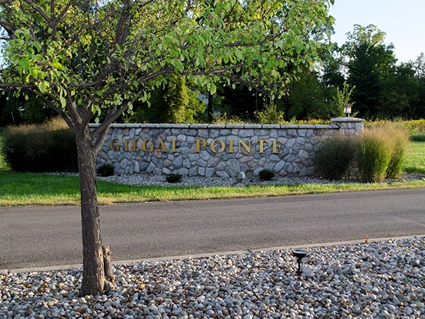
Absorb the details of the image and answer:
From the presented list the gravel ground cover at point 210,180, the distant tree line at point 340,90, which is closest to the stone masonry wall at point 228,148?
the gravel ground cover at point 210,180

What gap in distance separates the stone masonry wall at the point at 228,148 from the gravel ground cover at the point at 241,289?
9943mm

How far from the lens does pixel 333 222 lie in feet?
Answer: 29.6

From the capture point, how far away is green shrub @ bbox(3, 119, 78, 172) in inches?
703

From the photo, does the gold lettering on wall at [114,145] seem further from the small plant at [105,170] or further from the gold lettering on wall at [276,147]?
the gold lettering on wall at [276,147]

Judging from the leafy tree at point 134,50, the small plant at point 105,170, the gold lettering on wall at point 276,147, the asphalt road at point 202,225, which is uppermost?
the leafy tree at point 134,50

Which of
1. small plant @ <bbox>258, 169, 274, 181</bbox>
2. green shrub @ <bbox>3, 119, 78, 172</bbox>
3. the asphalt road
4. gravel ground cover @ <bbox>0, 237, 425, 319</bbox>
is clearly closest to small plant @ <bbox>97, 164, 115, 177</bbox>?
green shrub @ <bbox>3, 119, 78, 172</bbox>

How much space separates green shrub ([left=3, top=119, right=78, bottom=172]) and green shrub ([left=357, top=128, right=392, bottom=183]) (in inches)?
391

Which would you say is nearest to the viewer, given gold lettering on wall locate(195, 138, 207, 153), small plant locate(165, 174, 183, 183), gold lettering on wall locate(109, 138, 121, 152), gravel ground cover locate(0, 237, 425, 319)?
gravel ground cover locate(0, 237, 425, 319)

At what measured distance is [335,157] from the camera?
15.7m

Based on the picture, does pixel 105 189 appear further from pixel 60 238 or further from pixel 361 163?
pixel 361 163

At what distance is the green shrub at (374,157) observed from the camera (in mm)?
15266

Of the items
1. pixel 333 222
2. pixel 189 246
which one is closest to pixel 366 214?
pixel 333 222

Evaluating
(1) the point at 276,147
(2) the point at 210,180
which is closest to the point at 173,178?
(2) the point at 210,180

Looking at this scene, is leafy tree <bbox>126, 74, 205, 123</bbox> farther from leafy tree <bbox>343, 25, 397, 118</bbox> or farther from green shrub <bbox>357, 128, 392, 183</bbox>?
leafy tree <bbox>343, 25, 397, 118</bbox>
